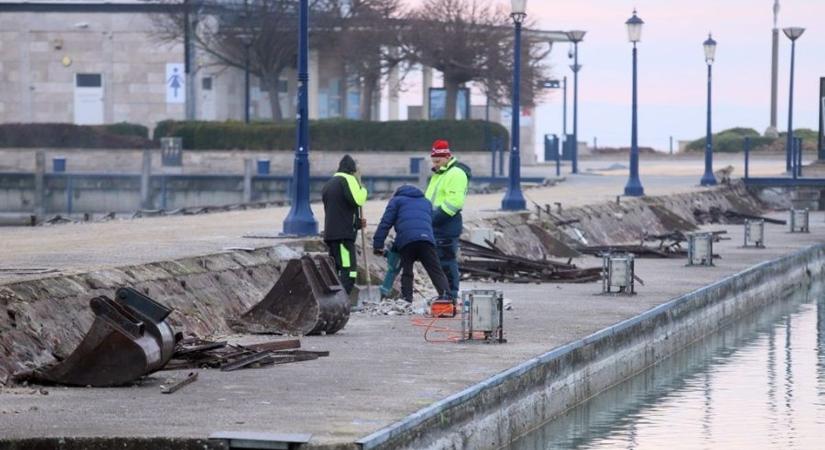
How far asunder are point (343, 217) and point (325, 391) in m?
6.38

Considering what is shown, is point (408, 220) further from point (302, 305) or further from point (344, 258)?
point (302, 305)

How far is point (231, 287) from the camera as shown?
1984 cm

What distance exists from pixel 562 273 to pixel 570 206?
43.1 feet

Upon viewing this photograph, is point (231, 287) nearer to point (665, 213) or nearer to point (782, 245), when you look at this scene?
point (782, 245)

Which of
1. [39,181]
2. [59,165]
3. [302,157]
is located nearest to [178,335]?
[302,157]

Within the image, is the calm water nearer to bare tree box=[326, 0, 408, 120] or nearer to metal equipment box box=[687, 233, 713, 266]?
metal equipment box box=[687, 233, 713, 266]

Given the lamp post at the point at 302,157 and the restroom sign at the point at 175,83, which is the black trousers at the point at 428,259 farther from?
the restroom sign at the point at 175,83

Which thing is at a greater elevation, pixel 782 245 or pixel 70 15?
pixel 70 15

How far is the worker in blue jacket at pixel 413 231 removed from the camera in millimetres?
19781

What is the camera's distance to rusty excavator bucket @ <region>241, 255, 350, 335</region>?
17.5 metres

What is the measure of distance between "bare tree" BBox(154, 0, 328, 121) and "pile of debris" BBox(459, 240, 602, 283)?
4701 cm

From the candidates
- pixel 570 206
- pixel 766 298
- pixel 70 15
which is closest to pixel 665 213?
pixel 570 206

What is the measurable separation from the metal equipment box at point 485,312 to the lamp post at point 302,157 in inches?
297

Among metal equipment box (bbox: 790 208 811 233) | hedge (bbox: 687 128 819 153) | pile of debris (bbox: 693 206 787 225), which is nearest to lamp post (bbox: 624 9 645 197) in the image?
pile of debris (bbox: 693 206 787 225)
